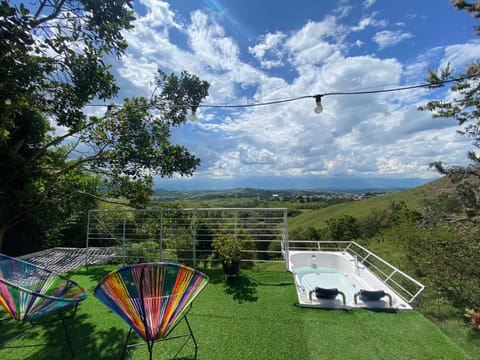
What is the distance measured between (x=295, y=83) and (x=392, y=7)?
2461mm

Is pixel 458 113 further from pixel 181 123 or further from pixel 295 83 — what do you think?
pixel 181 123

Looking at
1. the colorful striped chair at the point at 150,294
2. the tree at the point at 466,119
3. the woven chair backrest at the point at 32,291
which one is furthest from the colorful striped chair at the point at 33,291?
the tree at the point at 466,119

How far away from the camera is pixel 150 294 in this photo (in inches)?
68.8

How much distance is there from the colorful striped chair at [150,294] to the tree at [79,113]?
8.45 feet

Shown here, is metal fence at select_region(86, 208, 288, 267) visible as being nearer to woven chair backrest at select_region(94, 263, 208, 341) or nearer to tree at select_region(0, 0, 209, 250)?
tree at select_region(0, 0, 209, 250)

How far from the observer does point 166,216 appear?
4.54 metres

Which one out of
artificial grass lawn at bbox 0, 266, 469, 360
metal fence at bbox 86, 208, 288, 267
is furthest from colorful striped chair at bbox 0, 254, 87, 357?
metal fence at bbox 86, 208, 288, 267

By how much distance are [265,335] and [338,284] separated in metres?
2.92

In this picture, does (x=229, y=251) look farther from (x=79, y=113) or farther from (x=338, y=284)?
(x=79, y=113)

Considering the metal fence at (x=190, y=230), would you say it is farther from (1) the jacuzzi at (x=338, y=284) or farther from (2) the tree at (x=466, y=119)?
(2) the tree at (x=466, y=119)

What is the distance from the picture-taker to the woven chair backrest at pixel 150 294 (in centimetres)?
167

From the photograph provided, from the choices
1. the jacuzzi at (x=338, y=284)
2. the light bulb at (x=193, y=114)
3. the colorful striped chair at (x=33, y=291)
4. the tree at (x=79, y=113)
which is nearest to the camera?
the colorful striped chair at (x=33, y=291)

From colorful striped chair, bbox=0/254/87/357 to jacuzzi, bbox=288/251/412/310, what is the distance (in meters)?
2.68

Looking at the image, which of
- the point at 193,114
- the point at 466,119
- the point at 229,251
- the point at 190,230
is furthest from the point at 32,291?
the point at 466,119
